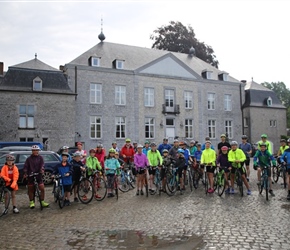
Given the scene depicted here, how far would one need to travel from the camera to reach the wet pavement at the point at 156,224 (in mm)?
5539

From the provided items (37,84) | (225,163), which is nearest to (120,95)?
(37,84)

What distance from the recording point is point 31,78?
27781mm

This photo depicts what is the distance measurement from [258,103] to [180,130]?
39.5 feet

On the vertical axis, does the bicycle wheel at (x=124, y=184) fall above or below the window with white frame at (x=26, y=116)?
below

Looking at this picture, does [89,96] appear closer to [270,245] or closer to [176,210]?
[176,210]

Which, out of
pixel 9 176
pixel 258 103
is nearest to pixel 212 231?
pixel 9 176

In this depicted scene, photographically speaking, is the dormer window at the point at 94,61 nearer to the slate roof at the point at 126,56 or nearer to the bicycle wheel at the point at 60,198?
the slate roof at the point at 126,56

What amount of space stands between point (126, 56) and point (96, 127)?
927 cm

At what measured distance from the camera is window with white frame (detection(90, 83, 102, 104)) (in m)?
30.4

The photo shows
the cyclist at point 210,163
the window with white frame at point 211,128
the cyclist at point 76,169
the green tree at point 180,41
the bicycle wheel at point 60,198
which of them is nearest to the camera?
the bicycle wheel at point 60,198

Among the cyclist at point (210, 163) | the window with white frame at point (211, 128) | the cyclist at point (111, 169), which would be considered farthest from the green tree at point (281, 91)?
the cyclist at point (111, 169)

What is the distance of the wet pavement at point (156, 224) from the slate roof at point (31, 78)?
19571 mm

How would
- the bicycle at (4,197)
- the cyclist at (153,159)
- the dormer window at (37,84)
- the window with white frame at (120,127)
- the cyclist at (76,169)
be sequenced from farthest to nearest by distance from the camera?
1. the window with white frame at (120,127)
2. the dormer window at (37,84)
3. the cyclist at (153,159)
4. the cyclist at (76,169)
5. the bicycle at (4,197)

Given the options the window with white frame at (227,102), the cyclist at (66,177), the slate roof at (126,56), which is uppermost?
the slate roof at (126,56)
